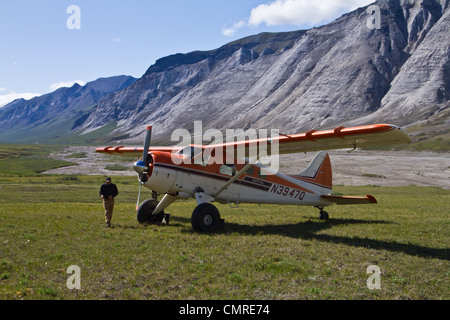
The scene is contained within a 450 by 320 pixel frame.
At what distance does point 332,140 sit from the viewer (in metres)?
12.4

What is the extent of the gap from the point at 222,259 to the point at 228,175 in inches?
215

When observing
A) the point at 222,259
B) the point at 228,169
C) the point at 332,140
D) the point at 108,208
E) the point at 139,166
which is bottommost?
the point at 222,259

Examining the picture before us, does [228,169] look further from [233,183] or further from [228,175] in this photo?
[233,183]

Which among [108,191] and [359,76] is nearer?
[108,191]

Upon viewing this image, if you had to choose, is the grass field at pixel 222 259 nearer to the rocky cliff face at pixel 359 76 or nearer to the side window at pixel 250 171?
the side window at pixel 250 171

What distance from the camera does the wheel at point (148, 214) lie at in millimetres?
14570

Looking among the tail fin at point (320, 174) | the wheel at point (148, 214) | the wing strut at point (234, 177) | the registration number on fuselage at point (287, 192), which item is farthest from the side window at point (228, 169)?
the tail fin at point (320, 174)

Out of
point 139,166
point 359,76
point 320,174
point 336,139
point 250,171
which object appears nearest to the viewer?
point 336,139

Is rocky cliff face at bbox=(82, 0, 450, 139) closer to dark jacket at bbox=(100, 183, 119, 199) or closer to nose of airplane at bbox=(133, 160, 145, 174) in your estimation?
dark jacket at bbox=(100, 183, 119, 199)

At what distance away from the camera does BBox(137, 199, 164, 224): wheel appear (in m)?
14.6

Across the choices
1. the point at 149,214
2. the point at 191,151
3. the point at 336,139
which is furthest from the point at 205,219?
the point at 336,139

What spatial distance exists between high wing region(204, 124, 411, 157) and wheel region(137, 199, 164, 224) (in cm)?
326

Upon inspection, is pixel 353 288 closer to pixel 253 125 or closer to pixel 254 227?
pixel 254 227

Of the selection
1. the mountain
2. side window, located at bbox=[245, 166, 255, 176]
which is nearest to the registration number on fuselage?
side window, located at bbox=[245, 166, 255, 176]
